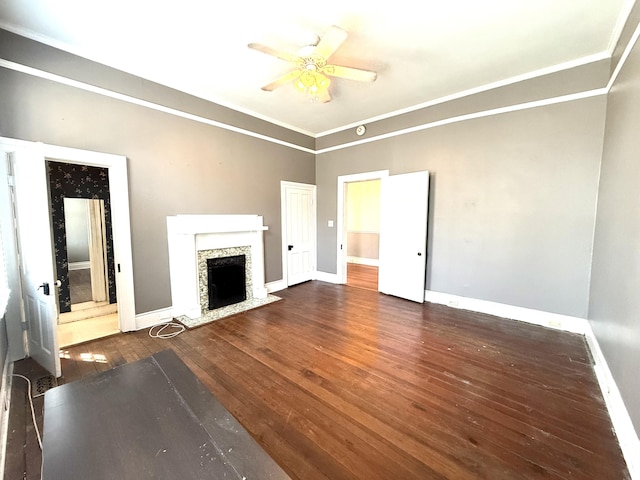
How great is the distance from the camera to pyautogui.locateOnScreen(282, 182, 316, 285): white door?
516cm

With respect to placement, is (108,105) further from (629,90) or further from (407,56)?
(629,90)

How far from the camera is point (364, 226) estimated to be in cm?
805

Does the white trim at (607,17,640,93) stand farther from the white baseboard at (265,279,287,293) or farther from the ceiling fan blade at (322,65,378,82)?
the white baseboard at (265,279,287,293)

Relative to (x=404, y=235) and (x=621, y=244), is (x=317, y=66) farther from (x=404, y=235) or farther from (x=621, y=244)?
(x=621, y=244)

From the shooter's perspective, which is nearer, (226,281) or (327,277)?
(226,281)

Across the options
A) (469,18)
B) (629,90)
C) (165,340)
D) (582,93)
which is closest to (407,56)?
(469,18)

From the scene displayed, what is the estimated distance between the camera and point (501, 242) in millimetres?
3598

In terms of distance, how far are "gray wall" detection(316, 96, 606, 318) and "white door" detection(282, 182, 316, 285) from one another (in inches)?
79.9

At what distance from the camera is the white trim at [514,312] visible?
318 centimetres

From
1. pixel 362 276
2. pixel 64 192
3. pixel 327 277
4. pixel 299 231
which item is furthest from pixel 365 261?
pixel 64 192

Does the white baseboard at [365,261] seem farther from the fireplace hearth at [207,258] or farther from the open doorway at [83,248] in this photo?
the open doorway at [83,248]

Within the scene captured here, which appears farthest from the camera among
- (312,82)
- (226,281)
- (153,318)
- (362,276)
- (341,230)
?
(362,276)

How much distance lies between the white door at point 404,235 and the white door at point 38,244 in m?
4.36

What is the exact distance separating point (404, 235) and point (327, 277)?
206cm
